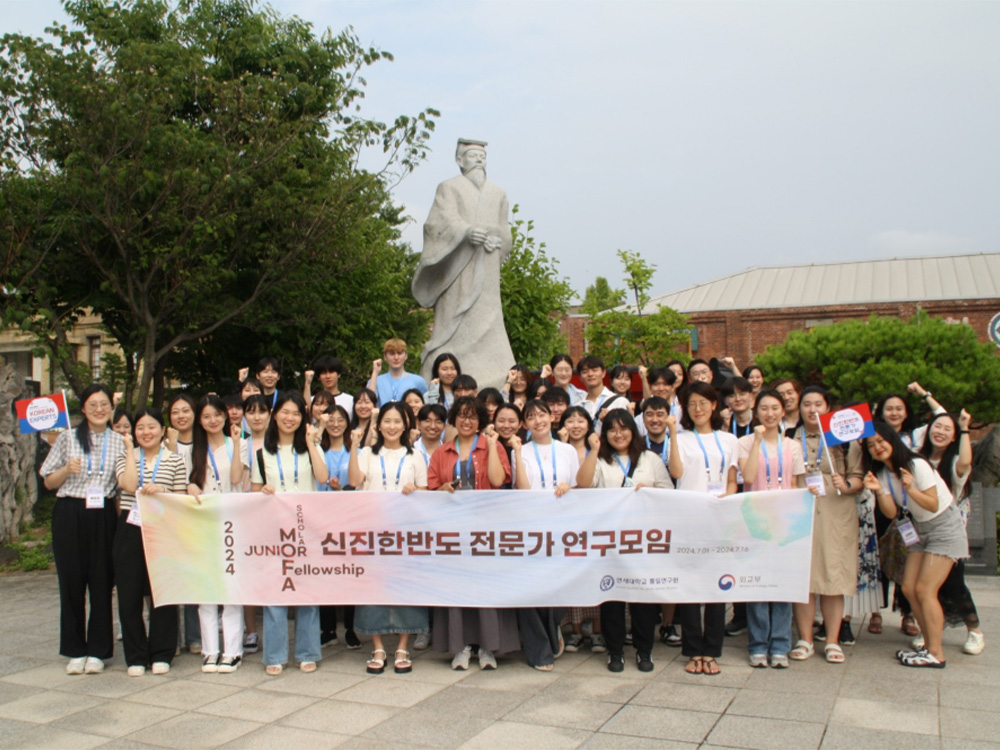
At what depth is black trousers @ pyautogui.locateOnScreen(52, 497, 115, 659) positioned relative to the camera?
5.55 meters

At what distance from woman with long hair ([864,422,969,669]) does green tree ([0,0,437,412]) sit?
28.8ft

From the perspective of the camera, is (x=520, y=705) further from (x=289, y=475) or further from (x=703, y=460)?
(x=289, y=475)

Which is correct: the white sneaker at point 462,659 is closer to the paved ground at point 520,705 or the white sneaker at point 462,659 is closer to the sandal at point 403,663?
the paved ground at point 520,705

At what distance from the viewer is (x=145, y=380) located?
39.7 ft

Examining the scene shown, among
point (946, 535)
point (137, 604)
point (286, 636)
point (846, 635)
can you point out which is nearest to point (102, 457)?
point (137, 604)

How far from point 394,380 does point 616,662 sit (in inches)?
131

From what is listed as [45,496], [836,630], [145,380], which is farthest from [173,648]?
[45,496]

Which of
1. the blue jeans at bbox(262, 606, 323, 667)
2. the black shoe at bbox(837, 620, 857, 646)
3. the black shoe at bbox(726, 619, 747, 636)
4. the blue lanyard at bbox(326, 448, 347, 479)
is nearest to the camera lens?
the blue jeans at bbox(262, 606, 323, 667)

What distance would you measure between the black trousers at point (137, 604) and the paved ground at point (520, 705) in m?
0.17

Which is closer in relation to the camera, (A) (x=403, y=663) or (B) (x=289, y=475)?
(A) (x=403, y=663)

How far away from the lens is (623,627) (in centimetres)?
532

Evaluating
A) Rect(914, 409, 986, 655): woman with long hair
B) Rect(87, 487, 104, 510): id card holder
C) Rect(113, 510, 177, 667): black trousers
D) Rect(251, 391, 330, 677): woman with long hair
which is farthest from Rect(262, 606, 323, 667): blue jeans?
Rect(914, 409, 986, 655): woman with long hair

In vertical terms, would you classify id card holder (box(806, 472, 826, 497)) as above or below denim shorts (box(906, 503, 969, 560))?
above

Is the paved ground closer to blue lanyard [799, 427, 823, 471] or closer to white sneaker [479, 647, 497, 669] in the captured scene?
white sneaker [479, 647, 497, 669]
